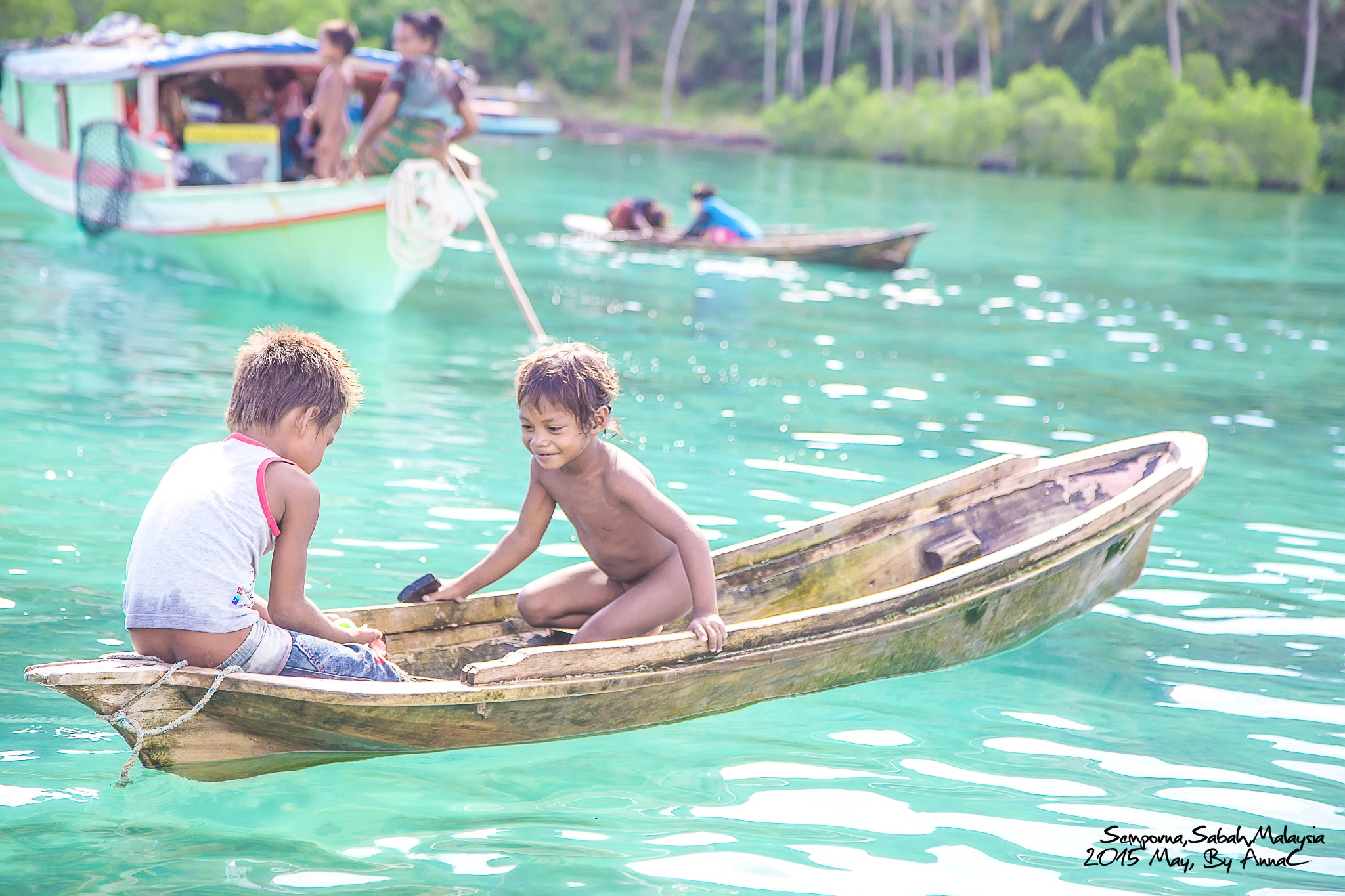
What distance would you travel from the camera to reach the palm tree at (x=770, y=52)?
56.7 m

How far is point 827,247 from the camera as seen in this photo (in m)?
15.8

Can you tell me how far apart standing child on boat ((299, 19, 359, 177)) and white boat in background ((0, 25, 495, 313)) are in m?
0.34

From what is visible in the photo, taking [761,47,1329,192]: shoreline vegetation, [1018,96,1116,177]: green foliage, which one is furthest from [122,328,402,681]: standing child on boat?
[1018,96,1116,177]: green foliage

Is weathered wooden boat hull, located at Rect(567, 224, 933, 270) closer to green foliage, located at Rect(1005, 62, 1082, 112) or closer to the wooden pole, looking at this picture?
the wooden pole

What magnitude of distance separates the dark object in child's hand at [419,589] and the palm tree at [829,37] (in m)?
49.9

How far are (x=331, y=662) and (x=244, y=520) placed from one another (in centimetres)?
52

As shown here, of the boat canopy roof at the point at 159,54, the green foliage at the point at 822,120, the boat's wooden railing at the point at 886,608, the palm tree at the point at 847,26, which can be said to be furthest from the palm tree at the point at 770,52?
the boat's wooden railing at the point at 886,608

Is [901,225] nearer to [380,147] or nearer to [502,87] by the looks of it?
[380,147]

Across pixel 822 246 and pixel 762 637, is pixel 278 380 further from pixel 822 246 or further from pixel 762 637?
pixel 822 246

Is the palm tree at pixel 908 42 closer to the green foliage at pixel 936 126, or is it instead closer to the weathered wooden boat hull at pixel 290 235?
the green foliage at pixel 936 126

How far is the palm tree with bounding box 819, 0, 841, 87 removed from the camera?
54.2 metres

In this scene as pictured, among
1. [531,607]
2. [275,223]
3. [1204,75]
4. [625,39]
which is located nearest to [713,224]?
[275,223]

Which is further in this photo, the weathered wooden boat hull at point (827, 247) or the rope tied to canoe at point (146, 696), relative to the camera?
the weathered wooden boat hull at point (827, 247)

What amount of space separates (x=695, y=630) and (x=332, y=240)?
8141 mm
